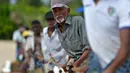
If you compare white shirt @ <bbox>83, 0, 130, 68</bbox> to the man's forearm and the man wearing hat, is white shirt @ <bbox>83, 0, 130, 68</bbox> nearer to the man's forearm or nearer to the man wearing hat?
the man's forearm

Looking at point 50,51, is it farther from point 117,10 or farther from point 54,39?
point 117,10

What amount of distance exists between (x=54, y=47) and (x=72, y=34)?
1.28 m

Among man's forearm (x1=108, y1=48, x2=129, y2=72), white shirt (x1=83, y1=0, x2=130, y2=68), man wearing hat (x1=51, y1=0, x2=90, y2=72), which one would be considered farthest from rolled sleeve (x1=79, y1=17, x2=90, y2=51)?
man's forearm (x1=108, y1=48, x2=129, y2=72)

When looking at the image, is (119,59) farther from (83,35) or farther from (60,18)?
(60,18)

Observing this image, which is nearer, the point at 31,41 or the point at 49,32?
the point at 49,32

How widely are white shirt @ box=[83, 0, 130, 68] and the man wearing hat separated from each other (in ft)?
7.65

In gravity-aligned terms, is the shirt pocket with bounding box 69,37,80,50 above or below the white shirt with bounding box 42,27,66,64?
above

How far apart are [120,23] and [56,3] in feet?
9.27

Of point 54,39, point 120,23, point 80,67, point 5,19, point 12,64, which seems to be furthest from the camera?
point 5,19

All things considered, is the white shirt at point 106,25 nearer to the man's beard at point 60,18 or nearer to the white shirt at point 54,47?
the man's beard at point 60,18

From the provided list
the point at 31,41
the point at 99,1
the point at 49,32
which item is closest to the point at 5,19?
the point at 31,41

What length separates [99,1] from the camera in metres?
4.70

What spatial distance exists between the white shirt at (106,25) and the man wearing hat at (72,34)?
2.33 metres

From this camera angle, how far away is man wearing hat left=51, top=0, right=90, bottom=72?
7133mm
